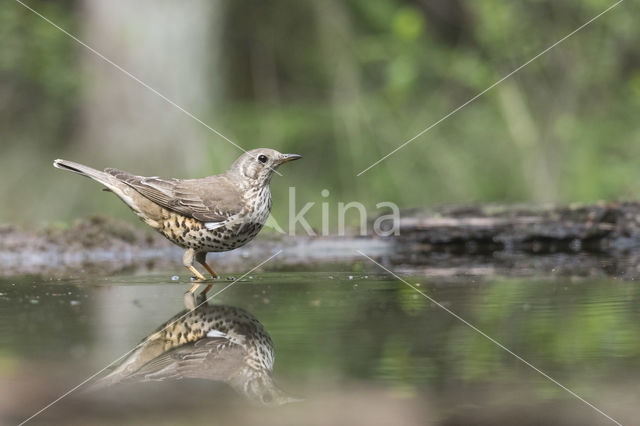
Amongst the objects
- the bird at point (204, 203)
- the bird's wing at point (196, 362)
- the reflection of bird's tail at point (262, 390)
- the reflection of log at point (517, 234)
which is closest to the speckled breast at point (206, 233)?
the bird at point (204, 203)

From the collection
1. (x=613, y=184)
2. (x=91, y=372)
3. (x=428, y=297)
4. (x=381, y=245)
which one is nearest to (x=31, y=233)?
(x=381, y=245)

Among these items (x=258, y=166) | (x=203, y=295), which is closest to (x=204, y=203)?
(x=258, y=166)

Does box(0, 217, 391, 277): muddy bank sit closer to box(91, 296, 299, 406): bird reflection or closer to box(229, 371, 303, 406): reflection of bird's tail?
box(91, 296, 299, 406): bird reflection

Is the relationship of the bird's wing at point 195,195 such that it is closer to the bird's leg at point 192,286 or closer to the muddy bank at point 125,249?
the bird's leg at point 192,286

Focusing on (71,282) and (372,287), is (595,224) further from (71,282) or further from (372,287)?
(71,282)

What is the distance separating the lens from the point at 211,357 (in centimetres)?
284

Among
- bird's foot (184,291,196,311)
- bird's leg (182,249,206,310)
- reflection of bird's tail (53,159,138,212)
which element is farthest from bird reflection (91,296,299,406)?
reflection of bird's tail (53,159,138,212)

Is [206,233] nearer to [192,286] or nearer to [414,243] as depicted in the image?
[192,286]

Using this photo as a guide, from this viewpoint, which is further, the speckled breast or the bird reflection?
the speckled breast

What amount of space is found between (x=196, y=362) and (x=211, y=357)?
0.08 m

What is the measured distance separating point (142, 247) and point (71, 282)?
1.90 metres

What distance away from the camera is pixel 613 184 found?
978cm

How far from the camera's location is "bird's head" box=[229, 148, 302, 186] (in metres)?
5.76

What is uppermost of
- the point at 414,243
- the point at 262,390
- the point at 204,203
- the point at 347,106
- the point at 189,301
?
the point at 347,106
